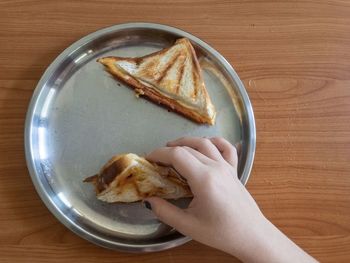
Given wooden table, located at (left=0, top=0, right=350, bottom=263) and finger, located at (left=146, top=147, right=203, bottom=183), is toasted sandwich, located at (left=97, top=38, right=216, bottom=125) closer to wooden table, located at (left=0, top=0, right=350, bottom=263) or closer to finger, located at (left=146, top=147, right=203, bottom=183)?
wooden table, located at (left=0, top=0, right=350, bottom=263)

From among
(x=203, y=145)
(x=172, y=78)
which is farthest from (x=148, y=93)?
(x=203, y=145)

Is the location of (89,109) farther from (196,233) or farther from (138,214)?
(196,233)

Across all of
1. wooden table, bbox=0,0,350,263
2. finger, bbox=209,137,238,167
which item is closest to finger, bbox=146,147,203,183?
finger, bbox=209,137,238,167

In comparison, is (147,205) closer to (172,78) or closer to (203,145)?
(203,145)

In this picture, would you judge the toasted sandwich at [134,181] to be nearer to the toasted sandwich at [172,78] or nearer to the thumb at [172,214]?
the thumb at [172,214]

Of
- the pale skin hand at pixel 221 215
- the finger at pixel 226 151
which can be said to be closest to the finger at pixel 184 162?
the pale skin hand at pixel 221 215

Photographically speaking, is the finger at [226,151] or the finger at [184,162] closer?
the finger at [184,162]
